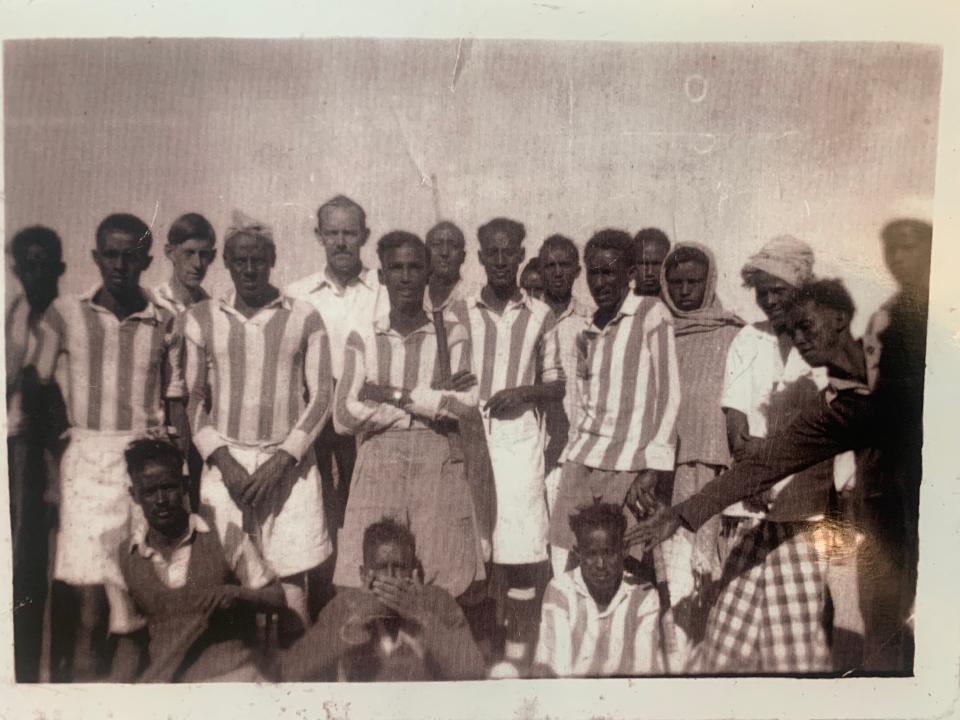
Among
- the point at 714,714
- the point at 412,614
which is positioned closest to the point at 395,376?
the point at 412,614

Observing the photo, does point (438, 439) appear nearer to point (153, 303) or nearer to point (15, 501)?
point (153, 303)

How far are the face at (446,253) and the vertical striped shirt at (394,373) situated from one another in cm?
8

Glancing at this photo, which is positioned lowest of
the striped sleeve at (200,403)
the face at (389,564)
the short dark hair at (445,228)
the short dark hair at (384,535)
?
the face at (389,564)

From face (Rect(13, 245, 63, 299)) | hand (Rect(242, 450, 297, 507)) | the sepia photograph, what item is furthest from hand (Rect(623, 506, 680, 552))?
face (Rect(13, 245, 63, 299))

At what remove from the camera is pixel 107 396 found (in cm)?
151

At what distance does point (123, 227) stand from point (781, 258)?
124 cm

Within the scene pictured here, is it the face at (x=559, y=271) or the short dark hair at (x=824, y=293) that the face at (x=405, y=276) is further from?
the short dark hair at (x=824, y=293)

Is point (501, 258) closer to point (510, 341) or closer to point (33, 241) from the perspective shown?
point (510, 341)

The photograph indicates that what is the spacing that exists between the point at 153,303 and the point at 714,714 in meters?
1.33

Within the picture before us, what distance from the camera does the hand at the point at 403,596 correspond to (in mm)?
1533

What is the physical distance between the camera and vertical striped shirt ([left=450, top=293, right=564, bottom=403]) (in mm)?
1524

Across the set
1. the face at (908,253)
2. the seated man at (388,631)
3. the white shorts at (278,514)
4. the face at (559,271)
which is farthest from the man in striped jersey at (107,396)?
the face at (908,253)

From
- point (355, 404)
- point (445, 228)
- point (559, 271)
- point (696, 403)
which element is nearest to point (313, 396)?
point (355, 404)

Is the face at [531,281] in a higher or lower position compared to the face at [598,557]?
higher
